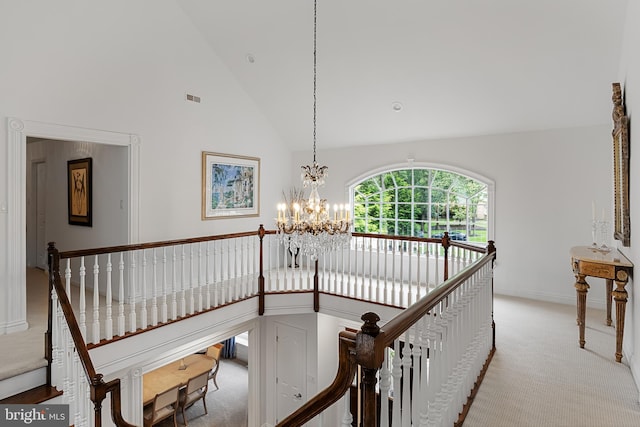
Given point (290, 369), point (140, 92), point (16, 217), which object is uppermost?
point (140, 92)

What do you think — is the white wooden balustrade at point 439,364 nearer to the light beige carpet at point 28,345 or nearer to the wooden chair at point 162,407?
the light beige carpet at point 28,345

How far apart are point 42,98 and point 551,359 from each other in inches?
230

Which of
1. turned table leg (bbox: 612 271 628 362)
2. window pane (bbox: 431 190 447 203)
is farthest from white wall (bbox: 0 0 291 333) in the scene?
turned table leg (bbox: 612 271 628 362)

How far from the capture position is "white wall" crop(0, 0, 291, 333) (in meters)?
3.82

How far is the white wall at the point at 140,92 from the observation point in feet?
12.5

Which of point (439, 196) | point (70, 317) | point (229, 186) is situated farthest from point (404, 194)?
point (70, 317)

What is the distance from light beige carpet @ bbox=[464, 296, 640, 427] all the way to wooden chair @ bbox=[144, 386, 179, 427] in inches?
223

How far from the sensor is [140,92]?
16.1 ft

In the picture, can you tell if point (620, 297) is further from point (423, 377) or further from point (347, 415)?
point (347, 415)

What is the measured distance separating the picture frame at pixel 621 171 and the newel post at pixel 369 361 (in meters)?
3.08

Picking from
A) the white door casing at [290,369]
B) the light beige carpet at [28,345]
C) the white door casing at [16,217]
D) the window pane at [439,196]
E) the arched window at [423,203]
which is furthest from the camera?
the window pane at [439,196]

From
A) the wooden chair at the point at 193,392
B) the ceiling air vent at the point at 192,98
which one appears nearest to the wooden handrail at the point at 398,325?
the ceiling air vent at the point at 192,98

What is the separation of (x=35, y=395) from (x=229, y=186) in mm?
3957

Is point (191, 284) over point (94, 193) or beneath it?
beneath
